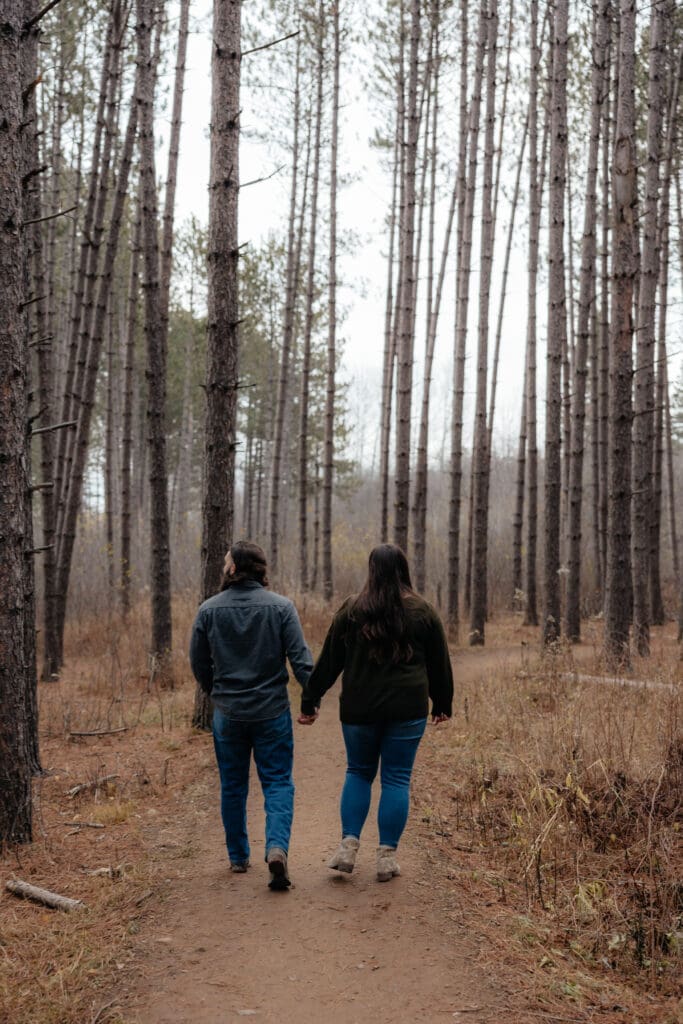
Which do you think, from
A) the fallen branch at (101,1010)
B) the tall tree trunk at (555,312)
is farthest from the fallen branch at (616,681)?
the fallen branch at (101,1010)

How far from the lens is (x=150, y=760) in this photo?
7.38m

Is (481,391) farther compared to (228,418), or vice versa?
(481,391)

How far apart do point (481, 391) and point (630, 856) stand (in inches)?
392

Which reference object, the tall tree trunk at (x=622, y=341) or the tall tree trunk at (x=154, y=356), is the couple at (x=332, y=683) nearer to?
the tall tree trunk at (x=622, y=341)

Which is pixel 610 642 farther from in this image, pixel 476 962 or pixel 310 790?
pixel 476 962

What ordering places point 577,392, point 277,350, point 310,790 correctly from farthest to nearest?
point 277,350
point 577,392
point 310,790

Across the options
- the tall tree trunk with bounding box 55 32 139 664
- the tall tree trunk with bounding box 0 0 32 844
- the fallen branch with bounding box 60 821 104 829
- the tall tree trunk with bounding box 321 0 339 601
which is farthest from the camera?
the tall tree trunk with bounding box 321 0 339 601

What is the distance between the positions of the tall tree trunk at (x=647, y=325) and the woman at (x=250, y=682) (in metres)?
6.95

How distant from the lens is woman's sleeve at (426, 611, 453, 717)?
15.0 ft

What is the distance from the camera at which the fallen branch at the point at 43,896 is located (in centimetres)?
432

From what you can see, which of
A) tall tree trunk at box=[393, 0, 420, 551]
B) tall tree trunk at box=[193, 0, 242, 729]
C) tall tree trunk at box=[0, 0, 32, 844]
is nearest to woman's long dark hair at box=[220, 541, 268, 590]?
tall tree trunk at box=[0, 0, 32, 844]

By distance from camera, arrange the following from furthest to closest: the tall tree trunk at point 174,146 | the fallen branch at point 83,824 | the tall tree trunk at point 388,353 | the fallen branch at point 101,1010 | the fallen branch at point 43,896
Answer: the tall tree trunk at point 388,353
the tall tree trunk at point 174,146
the fallen branch at point 83,824
the fallen branch at point 43,896
the fallen branch at point 101,1010

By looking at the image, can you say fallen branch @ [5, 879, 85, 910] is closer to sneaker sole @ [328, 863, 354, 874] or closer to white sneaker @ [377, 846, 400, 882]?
sneaker sole @ [328, 863, 354, 874]

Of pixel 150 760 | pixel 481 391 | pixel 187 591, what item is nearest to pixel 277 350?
pixel 187 591
